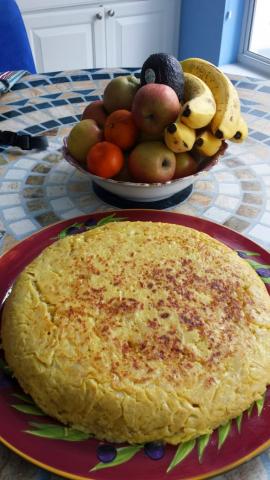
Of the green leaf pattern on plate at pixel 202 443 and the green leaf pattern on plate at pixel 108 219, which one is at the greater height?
the green leaf pattern on plate at pixel 108 219

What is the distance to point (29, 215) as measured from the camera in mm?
1083

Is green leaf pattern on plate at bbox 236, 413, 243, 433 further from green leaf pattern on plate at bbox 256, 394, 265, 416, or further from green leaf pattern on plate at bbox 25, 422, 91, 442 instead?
green leaf pattern on plate at bbox 25, 422, 91, 442

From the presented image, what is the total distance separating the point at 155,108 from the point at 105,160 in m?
0.17

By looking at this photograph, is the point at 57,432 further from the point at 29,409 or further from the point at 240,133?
the point at 240,133

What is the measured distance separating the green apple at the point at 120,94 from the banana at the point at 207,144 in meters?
0.22

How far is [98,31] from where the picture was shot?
3258 millimetres

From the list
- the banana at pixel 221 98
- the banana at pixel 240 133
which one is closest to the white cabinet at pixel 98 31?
the banana at pixel 221 98

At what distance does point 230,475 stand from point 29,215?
0.72 meters

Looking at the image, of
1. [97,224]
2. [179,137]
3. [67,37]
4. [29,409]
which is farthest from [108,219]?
[67,37]

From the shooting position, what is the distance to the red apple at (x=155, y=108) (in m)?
1.03

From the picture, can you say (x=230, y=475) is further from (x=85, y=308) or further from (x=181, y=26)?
(x=181, y=26)

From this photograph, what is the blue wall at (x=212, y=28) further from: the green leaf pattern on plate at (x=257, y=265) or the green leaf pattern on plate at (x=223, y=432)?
the green leaf pattern on plate at (x=223, y=432)

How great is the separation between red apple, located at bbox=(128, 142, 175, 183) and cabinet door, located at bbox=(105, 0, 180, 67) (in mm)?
2591

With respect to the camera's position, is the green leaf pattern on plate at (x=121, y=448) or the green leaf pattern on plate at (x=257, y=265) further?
the green leaf pattern on plate at (x=257, y=265)
